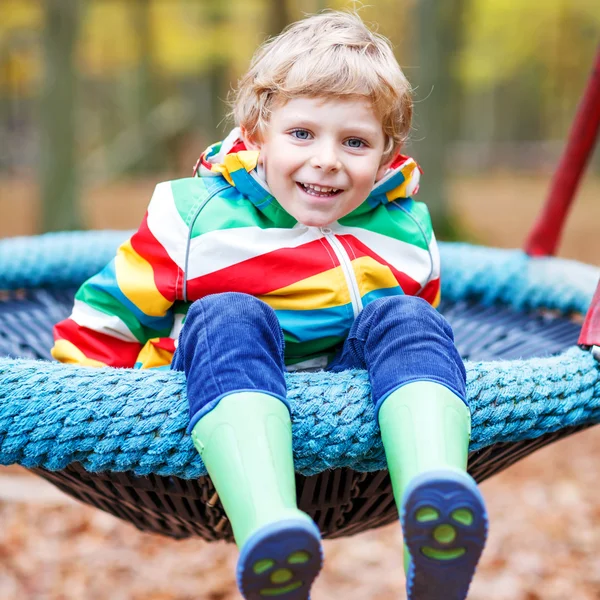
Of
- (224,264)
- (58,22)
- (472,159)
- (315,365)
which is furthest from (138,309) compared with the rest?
(472,159)

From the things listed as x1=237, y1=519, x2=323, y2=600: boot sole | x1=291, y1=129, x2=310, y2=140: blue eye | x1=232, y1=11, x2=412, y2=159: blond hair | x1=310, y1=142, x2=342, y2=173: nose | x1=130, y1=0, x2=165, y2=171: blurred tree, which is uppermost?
x1=232, y1=11, x2=412, y2=159: blond hair

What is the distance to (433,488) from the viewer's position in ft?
2.77

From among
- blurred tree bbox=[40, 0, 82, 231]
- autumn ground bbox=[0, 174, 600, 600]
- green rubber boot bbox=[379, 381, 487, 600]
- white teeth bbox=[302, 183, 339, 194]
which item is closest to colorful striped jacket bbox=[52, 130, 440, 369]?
white teeth bbox=[302, 183, 339, 194]

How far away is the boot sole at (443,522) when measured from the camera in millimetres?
842

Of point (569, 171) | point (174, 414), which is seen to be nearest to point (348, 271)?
point (174, 414)

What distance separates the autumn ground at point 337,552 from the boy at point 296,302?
124 cm

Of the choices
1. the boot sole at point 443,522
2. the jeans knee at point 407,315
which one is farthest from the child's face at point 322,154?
the boot sole at point 443,522

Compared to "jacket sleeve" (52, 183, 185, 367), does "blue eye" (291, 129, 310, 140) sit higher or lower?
higher

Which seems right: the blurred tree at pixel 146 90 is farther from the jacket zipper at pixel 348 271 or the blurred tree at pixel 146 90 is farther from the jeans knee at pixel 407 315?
the jeans knee at pixel 407 315

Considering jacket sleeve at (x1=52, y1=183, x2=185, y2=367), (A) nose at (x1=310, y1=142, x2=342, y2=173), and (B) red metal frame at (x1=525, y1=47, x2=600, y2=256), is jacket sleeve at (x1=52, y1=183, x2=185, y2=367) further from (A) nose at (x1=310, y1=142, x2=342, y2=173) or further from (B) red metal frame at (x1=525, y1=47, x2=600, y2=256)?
(B) red metal frame at (x1=525, y1=47, x2=600, y2=256)

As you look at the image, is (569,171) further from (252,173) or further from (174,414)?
(174,414)

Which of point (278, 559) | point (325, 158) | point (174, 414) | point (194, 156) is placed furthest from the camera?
point (194, 156)

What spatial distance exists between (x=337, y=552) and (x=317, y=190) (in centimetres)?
171

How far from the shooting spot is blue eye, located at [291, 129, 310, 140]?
3.91 feet
